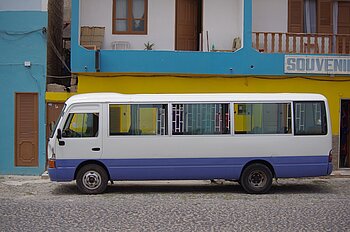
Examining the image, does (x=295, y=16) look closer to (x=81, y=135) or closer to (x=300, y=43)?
(x=300, y=43)

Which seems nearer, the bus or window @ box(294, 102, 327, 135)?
the bus

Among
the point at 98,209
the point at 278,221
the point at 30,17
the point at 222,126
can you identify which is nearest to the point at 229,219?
the point at 278,221

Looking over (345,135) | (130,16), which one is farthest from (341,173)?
(130,16)

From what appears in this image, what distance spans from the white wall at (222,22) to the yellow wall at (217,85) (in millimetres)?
1607

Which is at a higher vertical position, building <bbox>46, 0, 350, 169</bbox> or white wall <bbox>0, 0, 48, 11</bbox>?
white wall <bbox>0, 0, 48, 11</bbox>

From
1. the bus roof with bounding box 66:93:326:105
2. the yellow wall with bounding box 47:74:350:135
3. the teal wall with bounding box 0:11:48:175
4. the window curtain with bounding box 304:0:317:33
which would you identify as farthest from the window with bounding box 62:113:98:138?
the window curtain with bounding box 304:0:317:33

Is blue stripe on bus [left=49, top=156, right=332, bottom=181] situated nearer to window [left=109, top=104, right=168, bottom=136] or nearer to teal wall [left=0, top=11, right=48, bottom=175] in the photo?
window [left=109, top=104, right=168, bottom=136]

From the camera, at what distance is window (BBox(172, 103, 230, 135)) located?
13086 mm

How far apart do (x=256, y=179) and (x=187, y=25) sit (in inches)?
273

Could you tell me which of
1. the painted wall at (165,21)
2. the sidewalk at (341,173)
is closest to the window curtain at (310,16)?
the painted wall at (165,21)

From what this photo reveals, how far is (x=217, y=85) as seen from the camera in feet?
56.0

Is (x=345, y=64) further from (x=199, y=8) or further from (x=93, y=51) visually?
(x=93, y=51)

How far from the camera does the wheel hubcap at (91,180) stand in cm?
1288

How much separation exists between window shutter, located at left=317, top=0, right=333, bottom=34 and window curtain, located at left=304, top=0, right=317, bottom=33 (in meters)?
0.18
